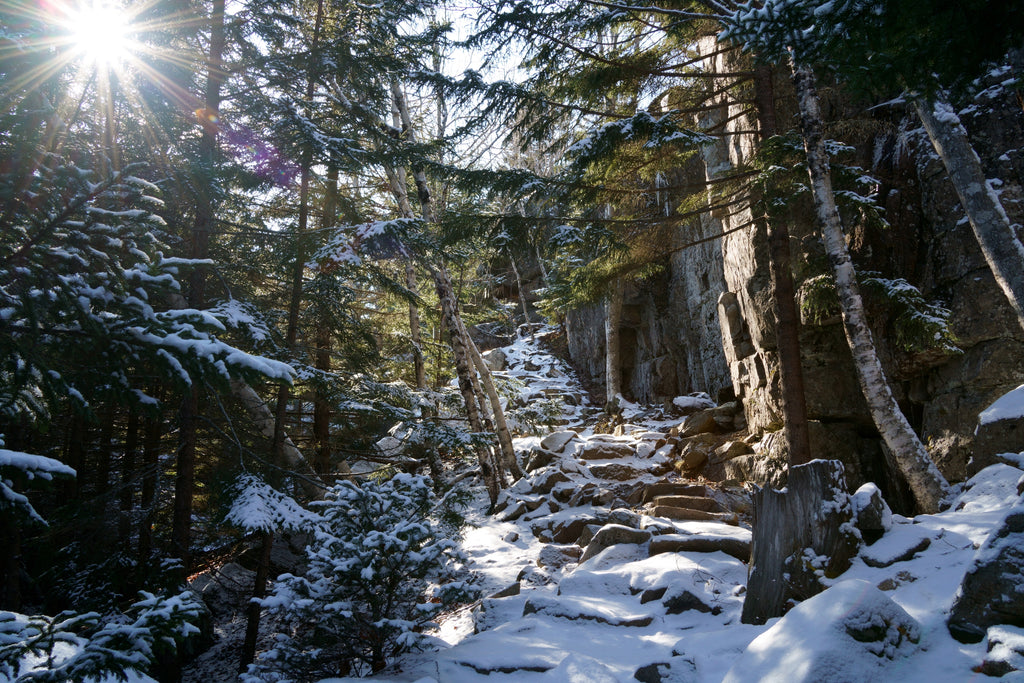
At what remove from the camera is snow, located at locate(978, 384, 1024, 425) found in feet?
16.7

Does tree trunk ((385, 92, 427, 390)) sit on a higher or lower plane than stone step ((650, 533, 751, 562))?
higher

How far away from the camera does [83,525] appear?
235 inches

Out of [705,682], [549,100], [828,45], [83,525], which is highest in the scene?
[549,100]

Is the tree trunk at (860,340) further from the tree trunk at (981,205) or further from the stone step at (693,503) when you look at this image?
the stone step at (693,503)

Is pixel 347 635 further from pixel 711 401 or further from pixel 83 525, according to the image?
pixel 711 401

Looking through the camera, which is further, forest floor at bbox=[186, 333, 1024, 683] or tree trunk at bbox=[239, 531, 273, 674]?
tree trunk at bbox=[239, 531, 273, 674]

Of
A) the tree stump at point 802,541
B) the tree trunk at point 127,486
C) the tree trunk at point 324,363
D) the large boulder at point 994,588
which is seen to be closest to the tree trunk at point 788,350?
the tree stump at point 802,541

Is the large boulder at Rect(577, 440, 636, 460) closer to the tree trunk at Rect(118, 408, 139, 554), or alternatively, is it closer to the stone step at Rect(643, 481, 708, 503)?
the stone step at Rect(643, 481, 708, 503)

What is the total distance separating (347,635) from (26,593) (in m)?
7.03

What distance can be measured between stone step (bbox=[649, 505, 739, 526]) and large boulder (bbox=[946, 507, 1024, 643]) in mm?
4493

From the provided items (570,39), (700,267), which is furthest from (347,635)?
(700,267)

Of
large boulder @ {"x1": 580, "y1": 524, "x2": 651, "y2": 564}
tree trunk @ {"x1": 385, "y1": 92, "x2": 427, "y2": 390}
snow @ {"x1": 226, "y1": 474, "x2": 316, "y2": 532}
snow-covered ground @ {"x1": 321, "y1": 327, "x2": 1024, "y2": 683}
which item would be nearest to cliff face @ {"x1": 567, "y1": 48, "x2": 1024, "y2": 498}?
snow-covered ground @ {"x1": 321, "y1": 327, "x2": 1024, "y2": 683}

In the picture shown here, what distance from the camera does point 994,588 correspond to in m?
2.77

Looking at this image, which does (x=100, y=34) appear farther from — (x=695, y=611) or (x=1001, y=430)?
(x=1001, y=430)
